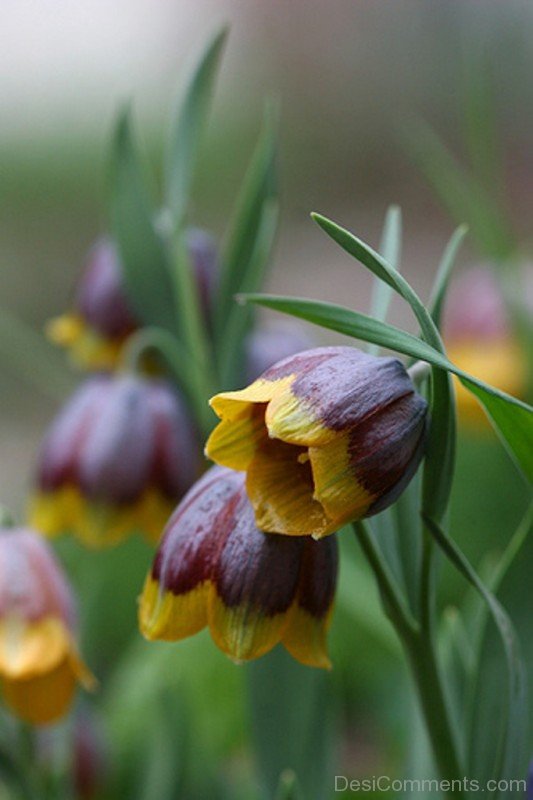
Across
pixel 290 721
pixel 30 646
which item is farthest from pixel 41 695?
pixel 290 721

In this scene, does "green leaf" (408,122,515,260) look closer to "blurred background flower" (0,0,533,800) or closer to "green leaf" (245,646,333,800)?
"blurred background flower" (0,0,533,800)

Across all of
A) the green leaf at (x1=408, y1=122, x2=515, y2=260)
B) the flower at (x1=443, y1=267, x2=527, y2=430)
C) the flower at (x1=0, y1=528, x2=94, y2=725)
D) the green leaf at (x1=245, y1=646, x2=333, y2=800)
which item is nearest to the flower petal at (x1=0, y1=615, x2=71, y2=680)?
the flower at (x1=0, y1=528, x2=94, y2=725)

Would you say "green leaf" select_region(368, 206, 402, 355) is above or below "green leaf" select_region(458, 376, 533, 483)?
above

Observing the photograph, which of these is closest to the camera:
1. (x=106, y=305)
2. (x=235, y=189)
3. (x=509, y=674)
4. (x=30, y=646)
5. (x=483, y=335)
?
(x=509, y=674)

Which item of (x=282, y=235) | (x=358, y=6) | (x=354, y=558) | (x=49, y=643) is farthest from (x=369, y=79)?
(x=49, y=643)

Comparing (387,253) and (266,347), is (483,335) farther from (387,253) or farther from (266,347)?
(387,253)

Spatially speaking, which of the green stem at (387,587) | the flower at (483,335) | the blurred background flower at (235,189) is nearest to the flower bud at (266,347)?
the blurred background flower at (235,189)

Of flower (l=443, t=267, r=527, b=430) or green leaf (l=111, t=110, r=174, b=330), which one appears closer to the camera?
green leaf (l=111, t=110, r=174, b=330)
